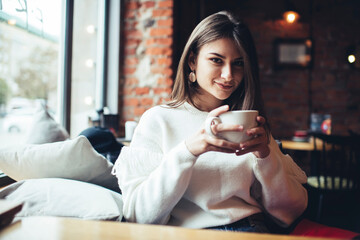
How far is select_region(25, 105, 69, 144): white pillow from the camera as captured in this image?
1.37 metres

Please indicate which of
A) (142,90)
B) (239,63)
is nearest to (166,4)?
(142,90)

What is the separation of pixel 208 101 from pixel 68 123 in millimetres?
1373

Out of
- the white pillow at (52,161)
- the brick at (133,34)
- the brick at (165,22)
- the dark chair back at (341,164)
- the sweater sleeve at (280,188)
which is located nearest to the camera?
the sweater sleeve at (280,188)

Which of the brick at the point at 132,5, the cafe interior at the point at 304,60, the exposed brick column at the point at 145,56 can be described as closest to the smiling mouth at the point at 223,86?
the exposed brick column at the point at 145,56

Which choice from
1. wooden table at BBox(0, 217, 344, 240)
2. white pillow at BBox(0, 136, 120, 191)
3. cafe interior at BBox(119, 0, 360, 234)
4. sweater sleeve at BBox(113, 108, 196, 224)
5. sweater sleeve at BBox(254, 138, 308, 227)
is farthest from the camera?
cafe interior at BBox(119, 0, 360, 234)

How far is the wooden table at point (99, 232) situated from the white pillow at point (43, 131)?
0.83m

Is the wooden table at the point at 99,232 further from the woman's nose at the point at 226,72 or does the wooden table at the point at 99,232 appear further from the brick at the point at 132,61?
the brick at the point at 132,61

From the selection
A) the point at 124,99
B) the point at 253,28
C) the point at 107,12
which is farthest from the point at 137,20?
the point at 253,28

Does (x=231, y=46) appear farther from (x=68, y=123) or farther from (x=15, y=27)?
(x=68, y=123)

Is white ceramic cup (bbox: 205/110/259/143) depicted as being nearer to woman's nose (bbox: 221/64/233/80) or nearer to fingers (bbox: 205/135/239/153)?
fingers (bbox: 205/135/239/153)

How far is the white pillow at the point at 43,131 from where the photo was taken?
1.37 meters

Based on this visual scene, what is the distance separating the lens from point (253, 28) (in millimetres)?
4039

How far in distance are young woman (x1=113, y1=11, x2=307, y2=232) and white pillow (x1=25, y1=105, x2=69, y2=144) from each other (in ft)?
1.76

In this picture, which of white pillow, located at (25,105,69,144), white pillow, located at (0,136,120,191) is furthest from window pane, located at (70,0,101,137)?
white pillow, located at (0,136,120,191)
